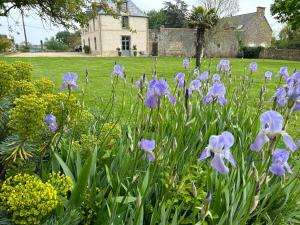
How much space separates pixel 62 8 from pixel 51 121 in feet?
11.9

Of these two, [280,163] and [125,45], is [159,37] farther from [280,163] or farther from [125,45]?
[280,163]

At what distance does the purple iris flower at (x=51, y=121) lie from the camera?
2081mm

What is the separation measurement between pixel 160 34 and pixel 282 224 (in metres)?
36.1

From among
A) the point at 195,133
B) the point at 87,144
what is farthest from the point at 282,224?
the point at 87,144

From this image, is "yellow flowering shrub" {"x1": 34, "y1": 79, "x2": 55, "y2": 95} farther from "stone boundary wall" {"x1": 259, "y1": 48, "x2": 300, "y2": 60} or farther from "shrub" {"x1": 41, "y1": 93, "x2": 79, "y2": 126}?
"stone boundary wall" {"x1": 259, "y1": 48, "x2": 300, "y2": 60}

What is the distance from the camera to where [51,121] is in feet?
6.89

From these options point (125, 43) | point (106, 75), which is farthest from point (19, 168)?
point (125, 43)

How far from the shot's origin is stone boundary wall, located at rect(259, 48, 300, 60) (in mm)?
35644

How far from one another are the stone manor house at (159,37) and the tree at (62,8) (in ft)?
90.5

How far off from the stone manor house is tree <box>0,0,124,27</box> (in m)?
27.6

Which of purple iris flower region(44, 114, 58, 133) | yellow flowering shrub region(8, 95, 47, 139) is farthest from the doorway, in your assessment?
yellow flowering shrub region(8, 95, 47, 139)

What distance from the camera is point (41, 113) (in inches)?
73.5

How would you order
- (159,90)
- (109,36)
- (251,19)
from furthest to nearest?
(251,19) → (109,36) → (159,90)

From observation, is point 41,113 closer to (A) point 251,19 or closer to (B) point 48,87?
(B) point 48,87
